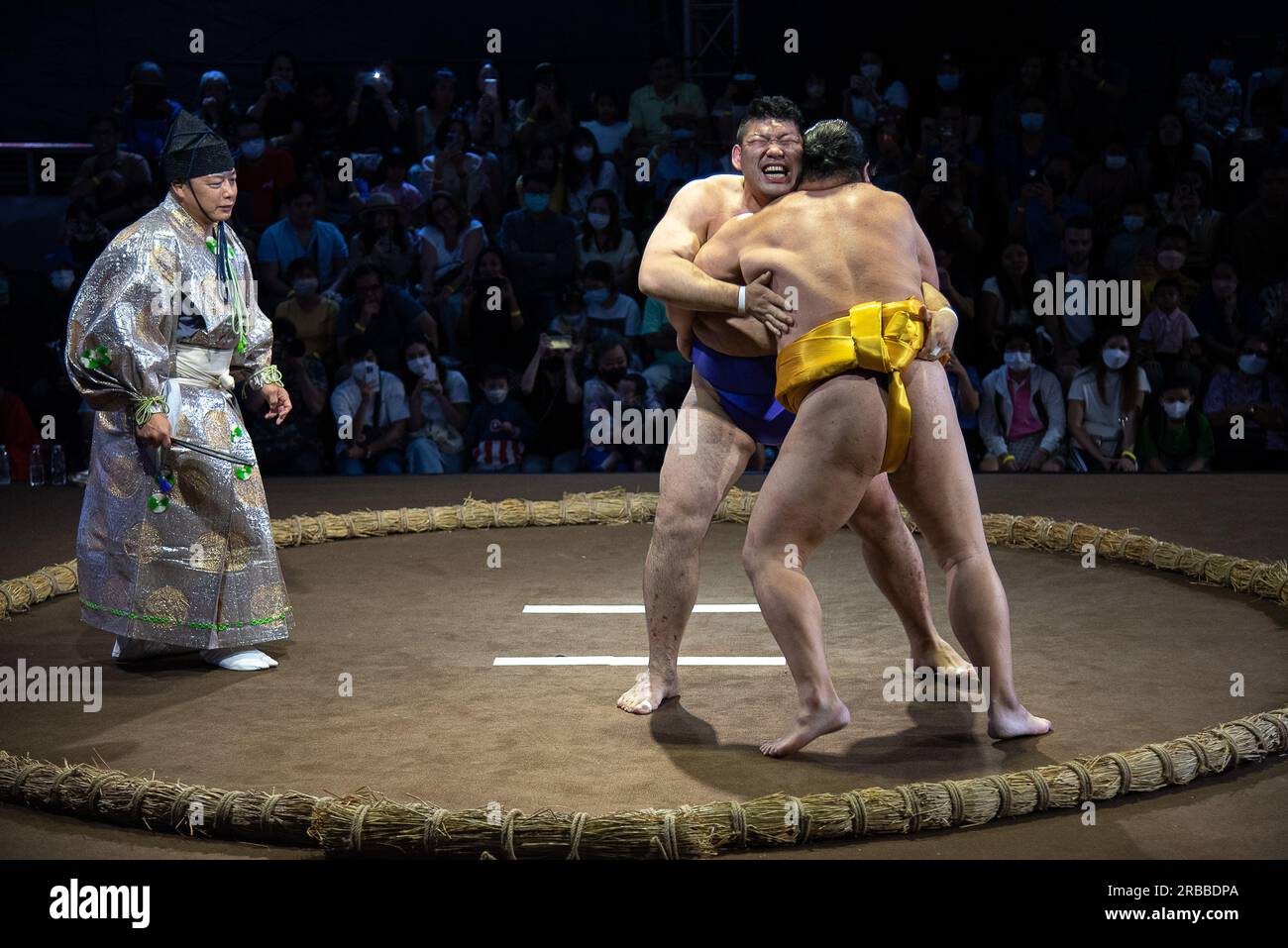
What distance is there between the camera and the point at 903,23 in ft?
23.2

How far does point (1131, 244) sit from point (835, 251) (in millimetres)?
3891

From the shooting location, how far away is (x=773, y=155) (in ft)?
8.82

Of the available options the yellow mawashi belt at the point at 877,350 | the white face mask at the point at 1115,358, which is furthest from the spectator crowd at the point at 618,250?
the yellow mawashi belt at the point at 877,350

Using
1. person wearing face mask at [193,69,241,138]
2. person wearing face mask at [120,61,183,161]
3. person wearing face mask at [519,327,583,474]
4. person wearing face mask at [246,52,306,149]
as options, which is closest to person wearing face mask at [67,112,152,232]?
person wearing face mask at [120,61,183,161]

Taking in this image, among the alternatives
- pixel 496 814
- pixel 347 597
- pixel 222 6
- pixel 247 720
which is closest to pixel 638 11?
pixel 222 6

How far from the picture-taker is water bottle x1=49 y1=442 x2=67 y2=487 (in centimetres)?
568

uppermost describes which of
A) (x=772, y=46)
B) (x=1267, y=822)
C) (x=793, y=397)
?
(x=772, y=46)

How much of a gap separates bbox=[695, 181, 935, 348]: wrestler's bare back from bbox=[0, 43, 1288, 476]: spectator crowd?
9.94ft

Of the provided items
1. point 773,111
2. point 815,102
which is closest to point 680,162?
point 815,102

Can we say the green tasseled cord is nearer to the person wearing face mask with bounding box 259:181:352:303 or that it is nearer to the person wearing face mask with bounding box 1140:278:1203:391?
the person wearing face mask with bounding box 259:181:352:303

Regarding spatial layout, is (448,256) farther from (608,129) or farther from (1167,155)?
(1167,155)

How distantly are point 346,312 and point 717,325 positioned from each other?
10.9 ft

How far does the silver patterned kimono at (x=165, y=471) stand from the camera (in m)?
3.12

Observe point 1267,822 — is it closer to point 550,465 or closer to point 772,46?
point 550,465
